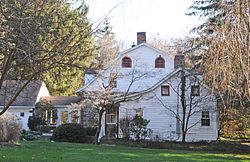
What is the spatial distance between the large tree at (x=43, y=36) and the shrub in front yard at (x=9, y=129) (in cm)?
1464

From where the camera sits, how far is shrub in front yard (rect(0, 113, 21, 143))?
20.0m

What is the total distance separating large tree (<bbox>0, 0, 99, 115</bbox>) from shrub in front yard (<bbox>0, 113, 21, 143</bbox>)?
14.6 metres

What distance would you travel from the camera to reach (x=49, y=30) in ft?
17.6

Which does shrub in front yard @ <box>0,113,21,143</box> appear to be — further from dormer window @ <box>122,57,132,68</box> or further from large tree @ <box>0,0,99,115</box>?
large tree @ <box>0,0,99,115</box>

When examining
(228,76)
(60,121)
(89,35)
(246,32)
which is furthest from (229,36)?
(60,121)

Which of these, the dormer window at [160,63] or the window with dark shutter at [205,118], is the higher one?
the dormer window at [160,63]

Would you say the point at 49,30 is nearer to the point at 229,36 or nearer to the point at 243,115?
the point at 229,36

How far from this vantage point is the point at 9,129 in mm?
20438

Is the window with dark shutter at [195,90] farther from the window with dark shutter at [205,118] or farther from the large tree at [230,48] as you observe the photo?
the large tree at [230,48]

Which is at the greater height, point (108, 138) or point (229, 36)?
point (229, 36)

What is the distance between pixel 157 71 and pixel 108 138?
8570 millimetres

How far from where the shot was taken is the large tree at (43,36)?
16.9 ft

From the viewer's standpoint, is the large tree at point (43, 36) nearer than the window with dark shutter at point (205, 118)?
Yes

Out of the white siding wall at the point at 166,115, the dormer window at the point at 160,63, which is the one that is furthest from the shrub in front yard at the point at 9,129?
the dormer window at the point at 160,63
